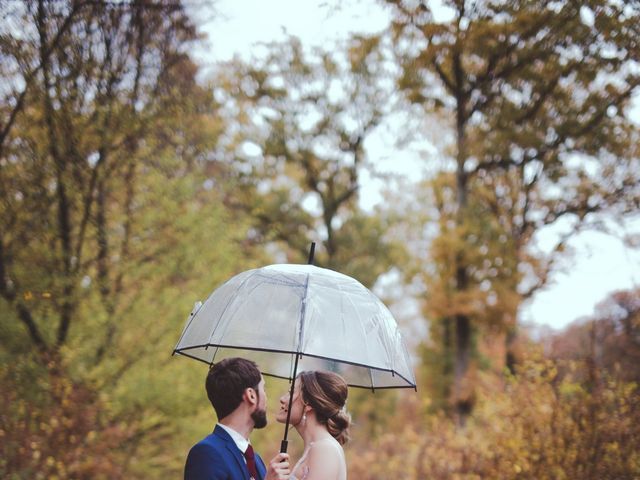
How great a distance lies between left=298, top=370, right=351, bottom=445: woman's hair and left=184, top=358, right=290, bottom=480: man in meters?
0.29

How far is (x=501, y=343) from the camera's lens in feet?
68.1

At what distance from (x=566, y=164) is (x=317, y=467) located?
14.7 metres

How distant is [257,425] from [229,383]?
0.29 meters

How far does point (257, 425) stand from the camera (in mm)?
3662

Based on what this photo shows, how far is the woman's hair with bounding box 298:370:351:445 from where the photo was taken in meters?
3.81

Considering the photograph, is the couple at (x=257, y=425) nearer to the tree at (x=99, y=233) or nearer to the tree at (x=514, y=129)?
the tree at (x=99, y=233)

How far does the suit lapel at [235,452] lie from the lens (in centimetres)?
353

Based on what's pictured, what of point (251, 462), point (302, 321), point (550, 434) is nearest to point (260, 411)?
point (251, 462)

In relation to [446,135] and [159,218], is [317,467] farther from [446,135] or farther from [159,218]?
[446,135]

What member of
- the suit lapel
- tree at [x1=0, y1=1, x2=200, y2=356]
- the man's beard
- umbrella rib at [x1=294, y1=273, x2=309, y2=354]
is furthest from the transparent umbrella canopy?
tree at [x1=0, y1=1, x2=200, y2=356]

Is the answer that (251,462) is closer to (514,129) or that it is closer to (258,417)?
(258,417)

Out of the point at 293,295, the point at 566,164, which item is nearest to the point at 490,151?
the point at 566,164

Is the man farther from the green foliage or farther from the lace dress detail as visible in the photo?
the green foliage

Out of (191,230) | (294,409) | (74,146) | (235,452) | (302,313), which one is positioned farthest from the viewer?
(191,230)
